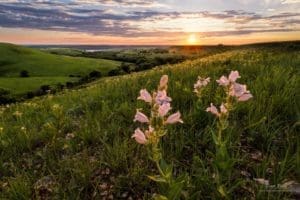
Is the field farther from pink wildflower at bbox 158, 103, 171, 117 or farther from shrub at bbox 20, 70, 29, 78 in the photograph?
pink wildflower at bbox 158, 103, 171, 117

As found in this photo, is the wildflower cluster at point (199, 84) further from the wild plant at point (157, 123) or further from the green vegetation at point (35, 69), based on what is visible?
the green vegetation at point (35, 69)

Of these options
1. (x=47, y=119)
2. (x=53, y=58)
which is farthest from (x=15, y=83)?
(x=47, y=119)

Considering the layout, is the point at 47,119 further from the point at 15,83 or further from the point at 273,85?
the point at 15,83

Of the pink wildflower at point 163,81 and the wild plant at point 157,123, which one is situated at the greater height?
the pink wildflower at point 163,81

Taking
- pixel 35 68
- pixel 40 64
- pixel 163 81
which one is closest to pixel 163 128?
pixel 163 81

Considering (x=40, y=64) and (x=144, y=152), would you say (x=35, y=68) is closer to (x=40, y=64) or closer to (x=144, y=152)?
(x=40, y=64)

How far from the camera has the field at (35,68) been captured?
11650 centimetres

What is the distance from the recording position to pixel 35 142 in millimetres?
8242

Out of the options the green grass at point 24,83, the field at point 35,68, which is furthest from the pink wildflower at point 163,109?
the field at point 35,68

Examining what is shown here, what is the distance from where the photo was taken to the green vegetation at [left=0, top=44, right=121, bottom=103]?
11666cm

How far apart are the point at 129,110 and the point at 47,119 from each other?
8.42 ft

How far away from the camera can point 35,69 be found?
140m

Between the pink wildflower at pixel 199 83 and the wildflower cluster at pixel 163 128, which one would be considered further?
the pink wildflower at pixel 199 83

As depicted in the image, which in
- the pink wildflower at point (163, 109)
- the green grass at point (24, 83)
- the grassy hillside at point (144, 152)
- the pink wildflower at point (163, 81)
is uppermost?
the pink wildflower at point (163, 81)
